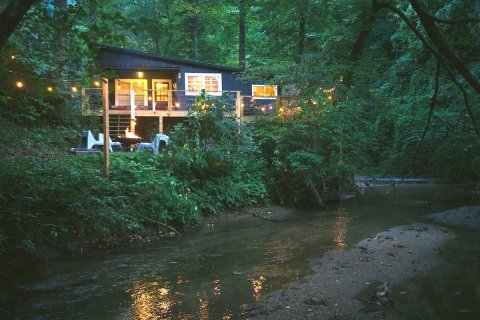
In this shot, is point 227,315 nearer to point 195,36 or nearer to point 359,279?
point 359,279

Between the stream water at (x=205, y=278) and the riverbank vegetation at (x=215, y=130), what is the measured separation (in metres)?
1.11

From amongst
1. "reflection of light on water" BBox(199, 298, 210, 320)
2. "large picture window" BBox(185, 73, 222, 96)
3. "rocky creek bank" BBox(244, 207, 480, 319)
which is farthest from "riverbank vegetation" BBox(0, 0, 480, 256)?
"large picture window" BBox(185, 73, 222, 96)

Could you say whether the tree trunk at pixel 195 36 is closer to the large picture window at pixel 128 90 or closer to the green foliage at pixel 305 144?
the large picture window at pixel 128 90

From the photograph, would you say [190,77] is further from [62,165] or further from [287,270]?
[287,270]

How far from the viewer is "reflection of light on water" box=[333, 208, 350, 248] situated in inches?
376

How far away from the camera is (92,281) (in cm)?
681

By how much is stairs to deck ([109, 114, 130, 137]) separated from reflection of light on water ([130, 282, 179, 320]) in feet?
55.6

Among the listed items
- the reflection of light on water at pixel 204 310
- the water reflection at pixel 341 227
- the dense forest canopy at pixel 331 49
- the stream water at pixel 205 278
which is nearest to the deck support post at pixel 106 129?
the dense forest canopy at pixel 331 49

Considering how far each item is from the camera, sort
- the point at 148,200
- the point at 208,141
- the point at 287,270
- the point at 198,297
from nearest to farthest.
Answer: the point at 198,297 < the point at 287,270 < the point at 148,200 < the point at 208,141

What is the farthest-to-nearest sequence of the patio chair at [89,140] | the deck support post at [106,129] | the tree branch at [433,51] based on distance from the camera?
the patio chair at [89,140]
the deck support post at [106,129]
the tree branch at [433,51]

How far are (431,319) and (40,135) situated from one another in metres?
14.5

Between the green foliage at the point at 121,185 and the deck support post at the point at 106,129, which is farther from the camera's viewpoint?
the deck support post at the point at 106,129

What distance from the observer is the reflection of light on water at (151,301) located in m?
5.42

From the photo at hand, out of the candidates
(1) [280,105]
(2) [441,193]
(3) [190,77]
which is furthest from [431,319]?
(3) [190,77]
